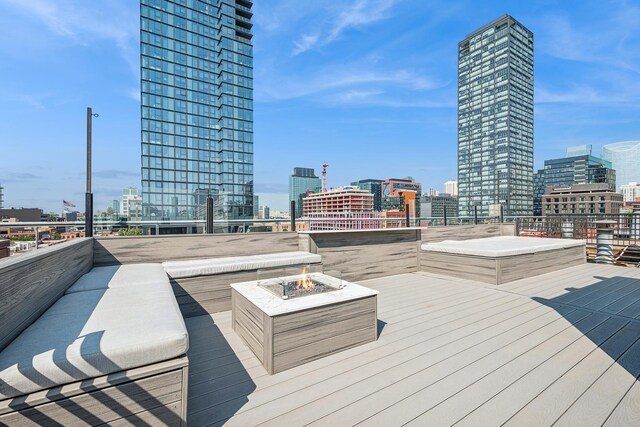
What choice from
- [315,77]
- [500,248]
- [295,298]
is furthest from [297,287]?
[315,77]

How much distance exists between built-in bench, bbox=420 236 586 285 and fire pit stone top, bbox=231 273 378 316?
2.50m

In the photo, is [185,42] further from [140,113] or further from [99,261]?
[99,261]

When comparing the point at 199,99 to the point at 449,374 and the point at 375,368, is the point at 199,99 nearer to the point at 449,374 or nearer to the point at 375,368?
the point at 375,368

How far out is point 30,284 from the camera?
143 centimetres

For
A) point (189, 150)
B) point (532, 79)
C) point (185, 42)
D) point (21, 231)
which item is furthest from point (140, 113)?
point (532, 79)

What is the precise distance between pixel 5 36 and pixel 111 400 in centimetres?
664

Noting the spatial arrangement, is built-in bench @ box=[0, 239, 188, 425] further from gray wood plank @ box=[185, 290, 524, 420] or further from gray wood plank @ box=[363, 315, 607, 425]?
gray wood plank @ box=[363, 315, 607, 425]

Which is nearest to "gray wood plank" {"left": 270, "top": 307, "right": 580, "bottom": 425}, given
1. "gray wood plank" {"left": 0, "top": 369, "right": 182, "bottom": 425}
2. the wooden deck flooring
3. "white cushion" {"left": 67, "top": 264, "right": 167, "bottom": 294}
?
the wooden deck flooring

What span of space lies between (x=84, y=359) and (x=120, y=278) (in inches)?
56.8

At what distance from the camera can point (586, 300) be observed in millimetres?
2996

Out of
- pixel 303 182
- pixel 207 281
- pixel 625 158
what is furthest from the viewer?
pixel 625 158

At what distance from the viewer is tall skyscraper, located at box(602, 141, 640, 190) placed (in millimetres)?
91125

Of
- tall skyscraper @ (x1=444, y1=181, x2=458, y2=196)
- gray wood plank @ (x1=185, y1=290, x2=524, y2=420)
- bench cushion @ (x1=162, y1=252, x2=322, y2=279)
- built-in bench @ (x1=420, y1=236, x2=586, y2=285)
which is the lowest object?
gray wood plank @ (x1=185, y1=290, x2=524, y2=420)

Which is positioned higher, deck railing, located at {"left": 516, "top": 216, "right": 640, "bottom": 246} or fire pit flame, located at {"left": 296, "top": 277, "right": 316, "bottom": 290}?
deck railing, located at {"left": 516, "top": 216, "right": 640, "bottom": 246}
